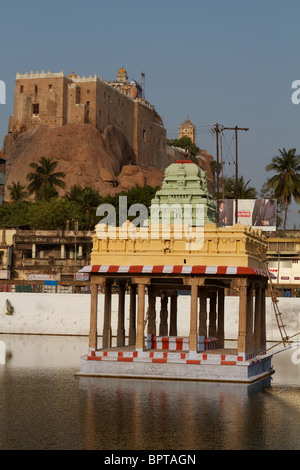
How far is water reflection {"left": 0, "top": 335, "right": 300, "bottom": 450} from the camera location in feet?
78.3

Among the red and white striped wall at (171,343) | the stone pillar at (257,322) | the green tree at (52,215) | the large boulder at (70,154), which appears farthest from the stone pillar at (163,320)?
the large boulder at (70,154)

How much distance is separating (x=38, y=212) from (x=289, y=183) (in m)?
34.0

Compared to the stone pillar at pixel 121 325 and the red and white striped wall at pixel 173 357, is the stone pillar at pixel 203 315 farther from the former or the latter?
the stone pillar at pixel 121 325

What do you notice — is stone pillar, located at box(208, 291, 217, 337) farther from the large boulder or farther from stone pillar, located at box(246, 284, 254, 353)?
the large boulder

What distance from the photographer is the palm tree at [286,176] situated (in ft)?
342

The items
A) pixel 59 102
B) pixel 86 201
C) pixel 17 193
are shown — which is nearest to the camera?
pixel 86 201

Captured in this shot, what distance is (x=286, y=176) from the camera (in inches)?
4124

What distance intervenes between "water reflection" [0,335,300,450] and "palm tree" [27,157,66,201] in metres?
82.0

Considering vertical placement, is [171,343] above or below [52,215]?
below

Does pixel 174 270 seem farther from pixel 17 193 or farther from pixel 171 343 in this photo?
pixel 17 193

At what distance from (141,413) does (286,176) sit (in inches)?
3140

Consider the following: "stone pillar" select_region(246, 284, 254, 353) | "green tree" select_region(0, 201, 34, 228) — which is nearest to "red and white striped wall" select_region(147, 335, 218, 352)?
"stone pillar" select_region(246, 284, 254, 353)

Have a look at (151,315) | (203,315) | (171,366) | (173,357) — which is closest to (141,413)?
(171,366)
